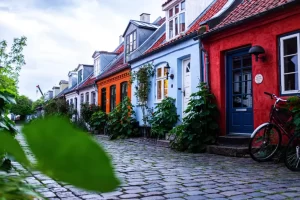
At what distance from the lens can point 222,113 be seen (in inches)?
363

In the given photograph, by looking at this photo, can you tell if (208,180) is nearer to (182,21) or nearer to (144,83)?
(182,21)

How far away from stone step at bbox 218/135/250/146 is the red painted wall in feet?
1.30

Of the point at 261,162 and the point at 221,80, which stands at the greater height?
the point at 221,80

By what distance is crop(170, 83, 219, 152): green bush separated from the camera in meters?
8.74

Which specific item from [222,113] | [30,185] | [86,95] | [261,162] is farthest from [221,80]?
[86,95]

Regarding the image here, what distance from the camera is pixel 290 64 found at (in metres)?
7.50

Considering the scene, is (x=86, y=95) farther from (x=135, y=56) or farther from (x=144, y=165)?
(x=144, y=165)

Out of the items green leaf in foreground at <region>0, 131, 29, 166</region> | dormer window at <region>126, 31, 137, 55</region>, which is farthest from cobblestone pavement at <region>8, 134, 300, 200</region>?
dormer window at <region>126, 31, 137, 55</region>

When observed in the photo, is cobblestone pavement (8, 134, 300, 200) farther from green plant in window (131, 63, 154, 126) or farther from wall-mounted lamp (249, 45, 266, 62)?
green plant in window (131, 63, 154, 126)

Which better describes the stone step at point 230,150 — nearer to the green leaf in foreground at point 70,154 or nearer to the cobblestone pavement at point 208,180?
the cobblestone pavement at point 208,180

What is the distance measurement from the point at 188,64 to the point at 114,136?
5157 millimetres

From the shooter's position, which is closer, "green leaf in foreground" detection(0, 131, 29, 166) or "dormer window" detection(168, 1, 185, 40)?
"green leaf in foreground" detection(0, 131, 29, 166)

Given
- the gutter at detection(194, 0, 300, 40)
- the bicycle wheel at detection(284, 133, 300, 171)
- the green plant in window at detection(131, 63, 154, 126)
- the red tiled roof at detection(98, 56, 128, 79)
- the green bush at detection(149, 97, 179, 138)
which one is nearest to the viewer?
the bicycle wheel at detection(284, 133, 300, 171)

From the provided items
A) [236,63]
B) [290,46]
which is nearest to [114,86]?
[236,63]
